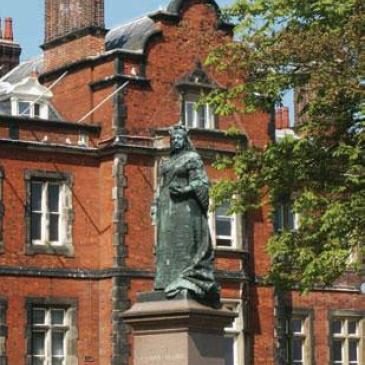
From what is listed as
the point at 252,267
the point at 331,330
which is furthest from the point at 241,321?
the point at 331,330

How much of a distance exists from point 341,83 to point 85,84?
15282 millimetres

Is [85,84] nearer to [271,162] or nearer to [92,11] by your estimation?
[92,11]

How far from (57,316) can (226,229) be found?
5.82 metres

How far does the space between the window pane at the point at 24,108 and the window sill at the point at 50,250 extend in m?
4.47

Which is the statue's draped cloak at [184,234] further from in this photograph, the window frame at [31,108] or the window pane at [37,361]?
the window frame at [31,108]

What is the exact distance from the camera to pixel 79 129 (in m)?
44.1

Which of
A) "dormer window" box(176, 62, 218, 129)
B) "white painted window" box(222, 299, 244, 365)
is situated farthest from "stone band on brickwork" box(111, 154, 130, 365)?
"white painted window" box(222, 299, 244, 365)

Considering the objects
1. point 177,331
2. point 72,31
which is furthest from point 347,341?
point 177,331

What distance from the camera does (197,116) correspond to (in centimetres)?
4528

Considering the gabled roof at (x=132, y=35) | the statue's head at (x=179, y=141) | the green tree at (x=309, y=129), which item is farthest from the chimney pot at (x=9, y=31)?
the statue's head at (x=179, y=141)

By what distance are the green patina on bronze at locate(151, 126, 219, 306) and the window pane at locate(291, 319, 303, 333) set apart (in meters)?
23.9

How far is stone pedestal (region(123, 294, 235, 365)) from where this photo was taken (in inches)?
920

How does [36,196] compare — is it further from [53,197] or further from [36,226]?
[36,226]

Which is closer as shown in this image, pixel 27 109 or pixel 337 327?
pixel 27 109
